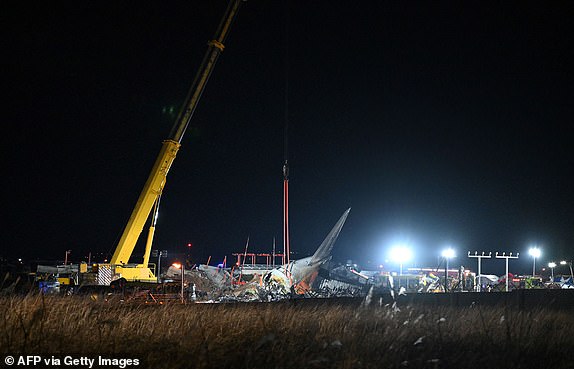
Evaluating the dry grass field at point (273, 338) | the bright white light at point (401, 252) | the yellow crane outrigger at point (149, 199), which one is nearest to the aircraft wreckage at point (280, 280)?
the yellow crane outrigger at point (149, 199)

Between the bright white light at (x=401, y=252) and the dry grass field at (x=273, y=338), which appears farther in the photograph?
the bright white light at (x=401, y=252)

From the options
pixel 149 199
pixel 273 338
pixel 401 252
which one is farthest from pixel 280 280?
pixel 273 338

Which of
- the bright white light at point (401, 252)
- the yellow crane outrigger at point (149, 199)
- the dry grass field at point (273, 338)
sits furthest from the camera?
the bright white light at point (401, 252)

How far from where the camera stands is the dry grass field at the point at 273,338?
26.2 feet

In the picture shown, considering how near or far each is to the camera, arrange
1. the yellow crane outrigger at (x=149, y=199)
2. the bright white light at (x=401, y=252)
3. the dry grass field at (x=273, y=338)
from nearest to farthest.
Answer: the dry grass field at (x=273, y=338), the yellow crane outrigger at (x=149, y=199), the bright white light at (x=401, y=252)

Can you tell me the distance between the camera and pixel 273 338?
8.22 meters

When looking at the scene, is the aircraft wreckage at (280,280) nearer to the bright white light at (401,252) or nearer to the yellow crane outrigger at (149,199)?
the yellow crane outrigger at (149,199)

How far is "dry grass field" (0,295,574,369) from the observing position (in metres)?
7.99

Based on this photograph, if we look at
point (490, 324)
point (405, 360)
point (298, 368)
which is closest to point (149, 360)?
point (298, 368)

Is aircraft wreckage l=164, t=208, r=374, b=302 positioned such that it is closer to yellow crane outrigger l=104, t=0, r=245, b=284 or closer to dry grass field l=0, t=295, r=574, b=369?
yellow crane outrigger l=104, t=0, r=245, b=284

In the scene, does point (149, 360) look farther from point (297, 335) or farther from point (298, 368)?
point (297, 335)

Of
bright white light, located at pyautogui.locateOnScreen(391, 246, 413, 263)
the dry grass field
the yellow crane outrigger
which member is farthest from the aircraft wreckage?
the dry grass field

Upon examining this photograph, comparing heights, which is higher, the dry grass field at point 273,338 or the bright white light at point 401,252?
the bright white light at point 401,252

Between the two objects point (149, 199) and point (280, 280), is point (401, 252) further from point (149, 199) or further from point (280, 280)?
point (149, 199)
